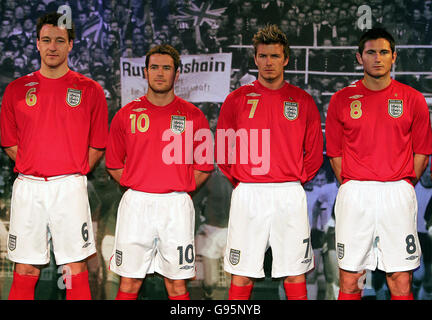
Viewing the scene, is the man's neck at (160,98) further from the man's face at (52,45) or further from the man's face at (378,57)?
the man's face at (378,57)

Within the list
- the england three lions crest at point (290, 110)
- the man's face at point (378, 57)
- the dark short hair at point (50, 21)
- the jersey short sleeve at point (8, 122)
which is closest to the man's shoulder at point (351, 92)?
the man's face at point (378, 57)

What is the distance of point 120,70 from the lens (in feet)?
15.2

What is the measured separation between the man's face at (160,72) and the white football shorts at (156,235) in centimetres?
77

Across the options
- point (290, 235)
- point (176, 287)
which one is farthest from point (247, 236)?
point (176, 287)

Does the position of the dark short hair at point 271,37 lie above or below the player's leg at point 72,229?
above

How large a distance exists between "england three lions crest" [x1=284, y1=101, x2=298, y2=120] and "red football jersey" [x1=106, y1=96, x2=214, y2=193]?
24.3 inches

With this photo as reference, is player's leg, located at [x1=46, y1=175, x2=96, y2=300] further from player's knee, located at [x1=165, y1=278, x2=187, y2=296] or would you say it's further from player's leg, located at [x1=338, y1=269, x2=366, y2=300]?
player's leg, located at [x1=338, y1=269, x2=366, y2=300]

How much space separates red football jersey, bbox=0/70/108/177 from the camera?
411cm

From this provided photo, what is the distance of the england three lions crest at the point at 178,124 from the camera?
4172mm

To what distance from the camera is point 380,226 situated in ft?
13.3

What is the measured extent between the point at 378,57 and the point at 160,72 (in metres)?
1.58

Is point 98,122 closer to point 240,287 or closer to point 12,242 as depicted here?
point 12,242

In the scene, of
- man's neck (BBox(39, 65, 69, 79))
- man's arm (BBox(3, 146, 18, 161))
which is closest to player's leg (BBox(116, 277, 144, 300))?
man's arm (BBox(3, 146, 18, 161))
